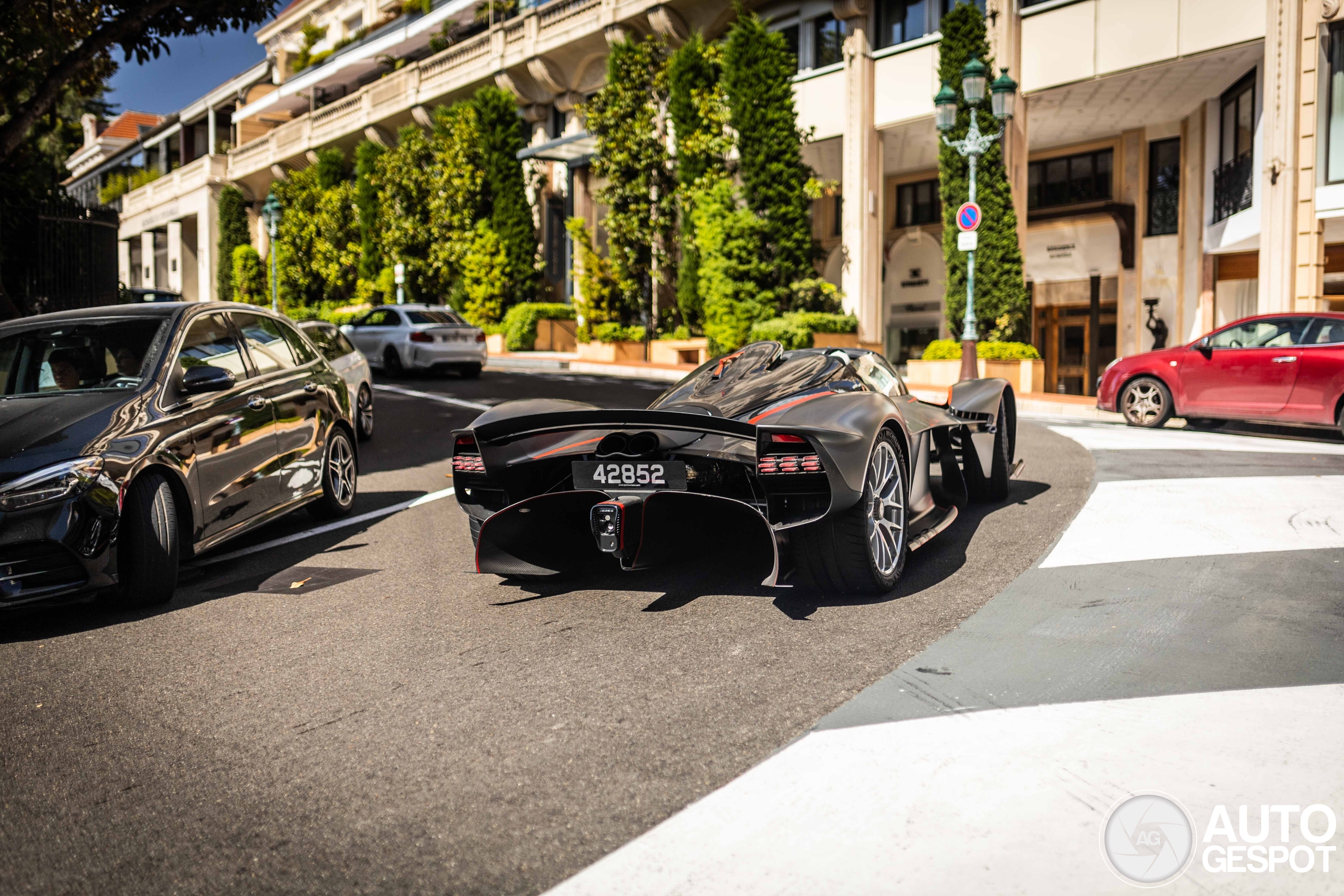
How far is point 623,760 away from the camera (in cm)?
307

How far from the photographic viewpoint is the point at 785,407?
5.00m

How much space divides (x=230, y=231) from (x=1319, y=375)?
178 feet

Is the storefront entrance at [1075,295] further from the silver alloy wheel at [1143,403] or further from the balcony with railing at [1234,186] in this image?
the silver alloy wheel at [1143,403]

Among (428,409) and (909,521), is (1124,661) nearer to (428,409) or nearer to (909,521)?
(909,521)

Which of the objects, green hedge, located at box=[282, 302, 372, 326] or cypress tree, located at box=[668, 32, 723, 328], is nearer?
cypress tree, located at box=[668, 32, 723, 328]

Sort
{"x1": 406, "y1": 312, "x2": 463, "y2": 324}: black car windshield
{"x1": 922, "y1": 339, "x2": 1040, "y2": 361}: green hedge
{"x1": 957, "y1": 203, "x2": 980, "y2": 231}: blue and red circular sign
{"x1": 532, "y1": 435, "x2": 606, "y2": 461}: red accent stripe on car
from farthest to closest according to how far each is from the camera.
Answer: {"x1": 406, "y1": 312, "x2": 463, "y2": 324}: black car windshield → {"x1": 922, "y1": 339, "x2": 1040, "y2": 361}: green hedge → {"x1": 957, "y1": 203, "x2": 980, "y2": 231}: blue and red circular sign → {"x1": 532, "y1": 435, "x2": 606, "y2": 461}: red accent stripe on car

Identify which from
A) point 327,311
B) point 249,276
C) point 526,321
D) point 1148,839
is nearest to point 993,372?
point 526,321

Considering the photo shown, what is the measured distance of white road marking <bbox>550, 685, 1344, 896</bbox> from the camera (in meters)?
2.41

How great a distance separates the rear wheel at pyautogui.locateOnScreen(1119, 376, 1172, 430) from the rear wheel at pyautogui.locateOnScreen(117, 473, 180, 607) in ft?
37.4

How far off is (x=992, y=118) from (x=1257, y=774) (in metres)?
21.8

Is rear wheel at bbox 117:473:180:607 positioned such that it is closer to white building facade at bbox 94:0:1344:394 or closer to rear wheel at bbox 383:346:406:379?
rear wheel at bbox 383:346:406:379

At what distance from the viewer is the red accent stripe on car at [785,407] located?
479 cm

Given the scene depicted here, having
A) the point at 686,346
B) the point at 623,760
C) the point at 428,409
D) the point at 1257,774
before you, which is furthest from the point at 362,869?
the point at 686,346

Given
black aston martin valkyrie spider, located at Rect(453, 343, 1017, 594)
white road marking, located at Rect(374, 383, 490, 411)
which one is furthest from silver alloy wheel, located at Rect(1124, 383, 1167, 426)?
black aston martin valkyrie spider, located at Rect(453, 343, 1017, 594)
